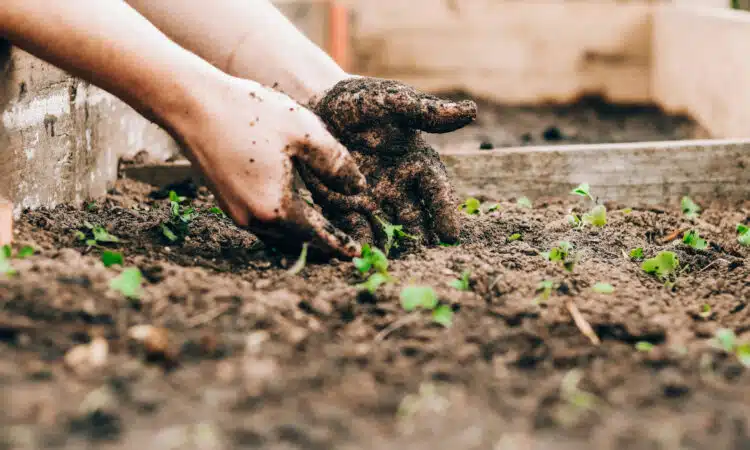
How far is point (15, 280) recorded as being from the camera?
1240 mm

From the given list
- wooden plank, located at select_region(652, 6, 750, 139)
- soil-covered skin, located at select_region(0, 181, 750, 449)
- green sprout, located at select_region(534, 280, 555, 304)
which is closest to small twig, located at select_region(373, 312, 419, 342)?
soil-covered skin, located at select_region(0, 181, 750, 449)

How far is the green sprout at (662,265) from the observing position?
1674 mm

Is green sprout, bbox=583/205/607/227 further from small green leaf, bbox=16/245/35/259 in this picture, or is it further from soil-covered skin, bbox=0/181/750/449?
small green leaf, bbox=16/245/35/259

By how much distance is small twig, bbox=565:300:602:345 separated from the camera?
1291 mm

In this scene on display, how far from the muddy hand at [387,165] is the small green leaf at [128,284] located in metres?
0.57

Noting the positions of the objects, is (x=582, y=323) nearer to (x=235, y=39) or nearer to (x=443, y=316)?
(x=443, y=316)

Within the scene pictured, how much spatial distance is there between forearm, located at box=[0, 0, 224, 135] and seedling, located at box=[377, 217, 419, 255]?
52 cm

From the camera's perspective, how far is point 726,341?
4.05 feet

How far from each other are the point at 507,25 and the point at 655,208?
2701 mm

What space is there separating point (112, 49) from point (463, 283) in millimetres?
830

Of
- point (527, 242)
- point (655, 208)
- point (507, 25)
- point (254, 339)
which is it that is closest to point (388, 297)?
point (254, 339)

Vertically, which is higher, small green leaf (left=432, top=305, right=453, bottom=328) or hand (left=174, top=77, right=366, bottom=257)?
hand (left=174, top=77, right=366, bottom=257)

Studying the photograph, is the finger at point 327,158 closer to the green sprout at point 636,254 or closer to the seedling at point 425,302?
the seedling at point 425,302

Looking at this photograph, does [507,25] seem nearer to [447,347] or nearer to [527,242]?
[527,242]
